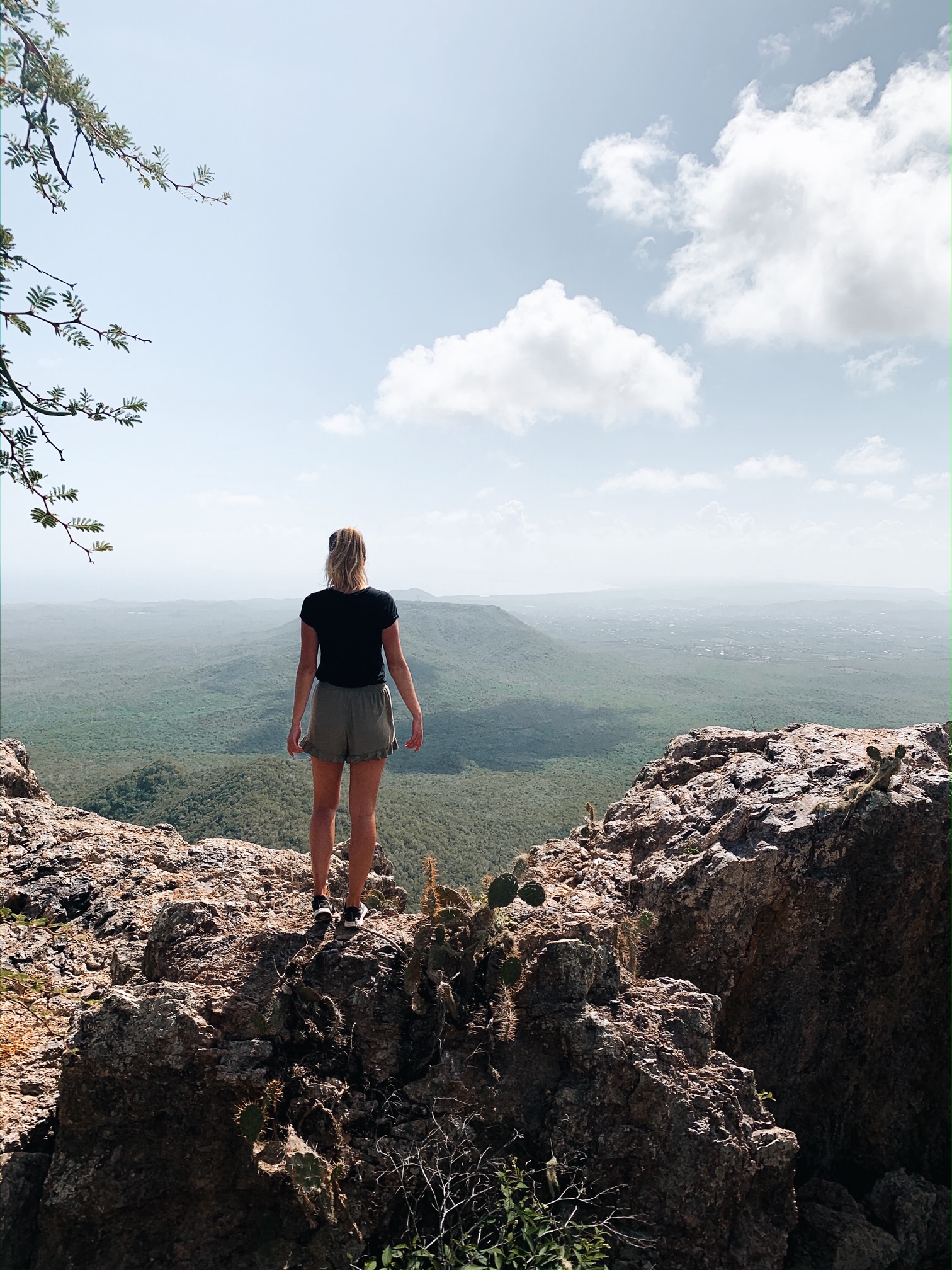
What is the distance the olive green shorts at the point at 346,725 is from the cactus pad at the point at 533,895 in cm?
220

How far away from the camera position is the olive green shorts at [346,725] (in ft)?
16.2

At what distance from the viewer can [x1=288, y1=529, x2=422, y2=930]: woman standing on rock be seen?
195 inches

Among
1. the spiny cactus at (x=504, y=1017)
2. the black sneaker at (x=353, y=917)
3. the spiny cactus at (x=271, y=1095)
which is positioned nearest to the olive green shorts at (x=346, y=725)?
the black sneaker at (x=353, y=917)

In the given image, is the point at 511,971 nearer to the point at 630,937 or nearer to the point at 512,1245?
the point at 512,1245

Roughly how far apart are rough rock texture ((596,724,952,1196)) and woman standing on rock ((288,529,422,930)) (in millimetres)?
3509

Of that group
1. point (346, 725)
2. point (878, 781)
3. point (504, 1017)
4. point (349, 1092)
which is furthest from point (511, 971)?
point (878, 781)

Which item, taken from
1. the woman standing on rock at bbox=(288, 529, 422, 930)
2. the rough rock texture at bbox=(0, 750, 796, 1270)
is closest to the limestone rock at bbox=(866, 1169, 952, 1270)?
the rough rock texture at bbox=(0, 750, 796, 1270)

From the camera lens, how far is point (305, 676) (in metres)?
5.11

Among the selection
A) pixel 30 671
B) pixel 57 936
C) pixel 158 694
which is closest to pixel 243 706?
pixel 158 694

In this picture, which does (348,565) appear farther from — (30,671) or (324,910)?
(30,671)

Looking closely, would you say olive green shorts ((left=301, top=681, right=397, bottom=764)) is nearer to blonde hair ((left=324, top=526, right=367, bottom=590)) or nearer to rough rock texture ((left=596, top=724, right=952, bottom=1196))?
blonde hair ((left=324, top=526, right=367, bottom=590))

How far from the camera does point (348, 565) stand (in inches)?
197

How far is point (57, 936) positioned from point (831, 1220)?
7.67 metres

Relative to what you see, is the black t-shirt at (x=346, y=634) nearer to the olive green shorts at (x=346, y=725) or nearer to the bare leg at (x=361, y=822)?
the olive green shorts at (x=346, y=725)
